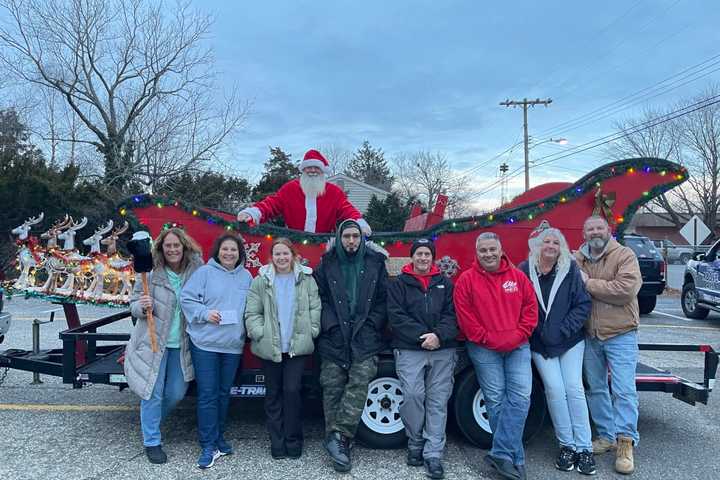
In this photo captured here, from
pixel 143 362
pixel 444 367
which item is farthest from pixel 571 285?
pixel 143 362

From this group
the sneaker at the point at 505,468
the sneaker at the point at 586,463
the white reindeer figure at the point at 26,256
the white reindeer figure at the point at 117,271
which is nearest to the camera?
the sneaker at the point at 505,468

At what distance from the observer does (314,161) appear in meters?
5.18

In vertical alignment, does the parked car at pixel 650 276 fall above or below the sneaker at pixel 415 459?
above

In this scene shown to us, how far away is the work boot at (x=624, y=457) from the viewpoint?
3791 mm

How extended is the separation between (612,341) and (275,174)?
82.9ft

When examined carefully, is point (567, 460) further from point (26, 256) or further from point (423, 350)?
point (26, 256)

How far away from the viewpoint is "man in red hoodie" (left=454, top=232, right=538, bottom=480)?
145 inches

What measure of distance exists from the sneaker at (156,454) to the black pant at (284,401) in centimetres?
80

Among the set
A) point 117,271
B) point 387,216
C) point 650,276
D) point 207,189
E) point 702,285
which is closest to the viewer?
point 117,271

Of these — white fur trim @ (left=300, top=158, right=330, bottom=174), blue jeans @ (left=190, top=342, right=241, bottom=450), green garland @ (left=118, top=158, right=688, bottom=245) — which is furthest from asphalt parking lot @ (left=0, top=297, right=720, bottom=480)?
white fur trim @ (left=300, top=158, right=330, bottom=174)

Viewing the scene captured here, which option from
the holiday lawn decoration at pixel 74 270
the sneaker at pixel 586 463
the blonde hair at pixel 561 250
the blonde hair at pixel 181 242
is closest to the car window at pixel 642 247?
the blonde hair at pixel 561 250

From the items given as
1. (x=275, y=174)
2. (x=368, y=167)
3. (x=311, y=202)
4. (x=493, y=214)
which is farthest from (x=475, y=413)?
(x=368, y=167)

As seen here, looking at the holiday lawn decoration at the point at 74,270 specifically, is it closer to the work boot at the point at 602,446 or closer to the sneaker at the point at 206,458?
the sneaker at the point at 206,458

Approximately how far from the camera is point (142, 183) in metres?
19.5
